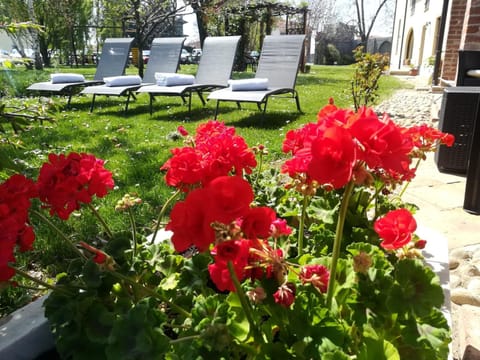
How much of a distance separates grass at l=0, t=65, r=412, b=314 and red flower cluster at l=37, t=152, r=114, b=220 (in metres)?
0.81

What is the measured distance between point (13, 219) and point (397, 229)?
30.1 inches

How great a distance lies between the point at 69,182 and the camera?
3.08 ft

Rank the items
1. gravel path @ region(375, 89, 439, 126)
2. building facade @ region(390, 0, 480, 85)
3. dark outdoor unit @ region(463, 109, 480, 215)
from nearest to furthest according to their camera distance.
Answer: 1. dark outdoor unit @ region(463, 109, 480, 215)
2. gravel path @ region(375, 89, 439, 126)
3. building facade @ region(390, 0, 480, 85)

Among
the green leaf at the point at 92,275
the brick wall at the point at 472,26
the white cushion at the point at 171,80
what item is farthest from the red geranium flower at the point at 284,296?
the brick wall at the point at 472,26

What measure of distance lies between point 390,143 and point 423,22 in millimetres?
21023

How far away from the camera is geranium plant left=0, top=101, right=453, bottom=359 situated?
62 cm

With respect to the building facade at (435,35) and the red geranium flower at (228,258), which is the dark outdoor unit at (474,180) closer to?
the red geranium flower at (228,258)

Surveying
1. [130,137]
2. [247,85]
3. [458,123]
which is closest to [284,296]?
[458,123]

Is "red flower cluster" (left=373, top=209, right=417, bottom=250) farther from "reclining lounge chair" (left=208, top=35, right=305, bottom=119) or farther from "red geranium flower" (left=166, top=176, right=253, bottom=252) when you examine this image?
"reclining lounge chair" (left=208, top=35, right=305, bottom=119)

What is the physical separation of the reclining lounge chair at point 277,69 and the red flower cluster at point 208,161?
4.73 metres

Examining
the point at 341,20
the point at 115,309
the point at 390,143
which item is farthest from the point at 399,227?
the point at 341,20

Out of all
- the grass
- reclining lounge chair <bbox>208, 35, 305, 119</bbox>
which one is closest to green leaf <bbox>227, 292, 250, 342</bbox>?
the grass

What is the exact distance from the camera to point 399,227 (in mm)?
819

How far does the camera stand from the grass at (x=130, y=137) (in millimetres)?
2348
